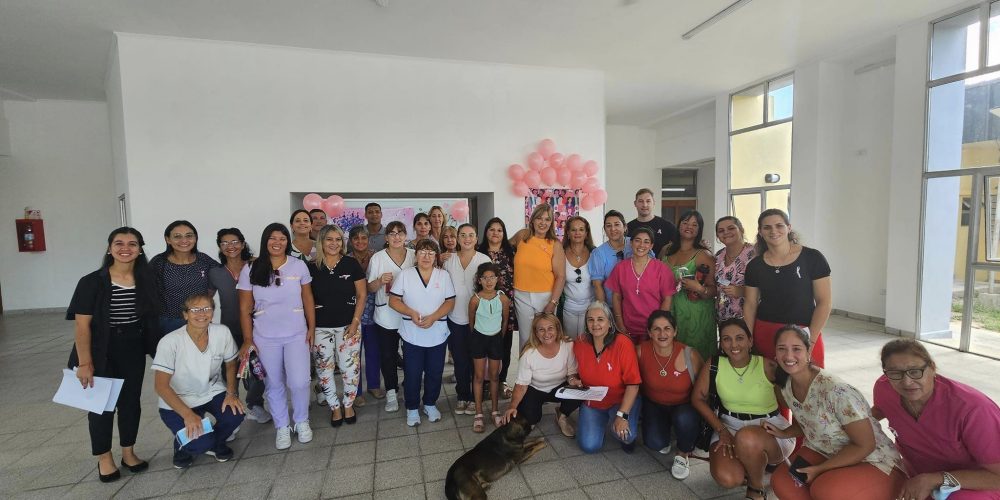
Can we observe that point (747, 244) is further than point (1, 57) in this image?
No

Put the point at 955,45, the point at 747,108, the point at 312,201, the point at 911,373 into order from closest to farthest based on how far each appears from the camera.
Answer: the point at 911,373 < the point at 955,45 < the point at 312,201 < the point at 747,108

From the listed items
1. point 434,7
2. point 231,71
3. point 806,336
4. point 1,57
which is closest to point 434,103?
point 434,7

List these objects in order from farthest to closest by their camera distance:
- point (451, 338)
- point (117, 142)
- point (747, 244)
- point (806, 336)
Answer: point (117, 142), point (451, 338), point (747, 244), point (806, 336)

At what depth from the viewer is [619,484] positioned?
7.83ft

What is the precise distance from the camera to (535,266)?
329 centimetres

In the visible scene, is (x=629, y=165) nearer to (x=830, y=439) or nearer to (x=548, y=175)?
(x=548, y=175)

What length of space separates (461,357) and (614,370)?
1.20 meters

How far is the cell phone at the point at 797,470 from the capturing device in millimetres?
2010

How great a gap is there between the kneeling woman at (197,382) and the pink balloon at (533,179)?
4.44m

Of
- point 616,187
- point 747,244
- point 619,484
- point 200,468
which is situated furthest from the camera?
point 616,187

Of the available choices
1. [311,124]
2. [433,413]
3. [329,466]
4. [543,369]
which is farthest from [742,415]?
[311,124]

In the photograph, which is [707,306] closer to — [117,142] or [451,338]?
[451,338]

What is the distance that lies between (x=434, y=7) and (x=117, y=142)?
4.77 meters

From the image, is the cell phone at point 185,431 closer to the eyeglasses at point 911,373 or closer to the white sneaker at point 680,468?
the white sneaker at point 680,468
